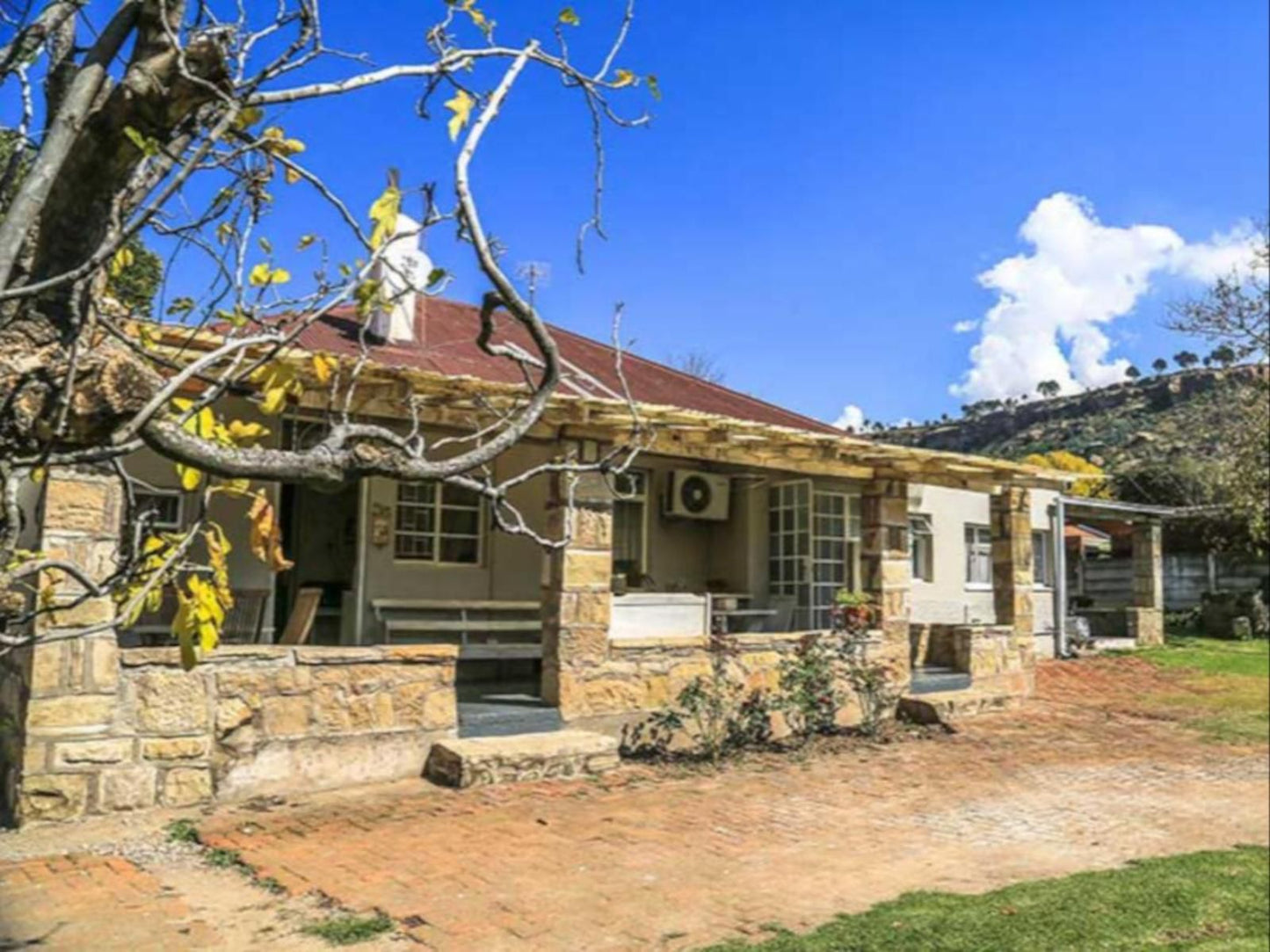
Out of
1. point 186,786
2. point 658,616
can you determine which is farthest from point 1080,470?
point 186,786

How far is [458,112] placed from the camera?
8.28 feet

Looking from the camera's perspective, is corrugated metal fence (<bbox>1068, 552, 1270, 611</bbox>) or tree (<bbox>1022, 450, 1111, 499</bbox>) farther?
tree (<bbox>1022, 450, 1111, 499</bbox>)

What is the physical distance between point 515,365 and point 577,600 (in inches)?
87.9

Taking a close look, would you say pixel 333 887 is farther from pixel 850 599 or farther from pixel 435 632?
pixel 850 599

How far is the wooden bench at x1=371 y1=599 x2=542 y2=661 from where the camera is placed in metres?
10.7

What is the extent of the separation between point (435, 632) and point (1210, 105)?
33.2 ft

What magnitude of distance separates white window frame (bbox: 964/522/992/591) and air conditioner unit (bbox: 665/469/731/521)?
23.1 ft

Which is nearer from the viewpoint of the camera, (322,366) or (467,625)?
(322,366)

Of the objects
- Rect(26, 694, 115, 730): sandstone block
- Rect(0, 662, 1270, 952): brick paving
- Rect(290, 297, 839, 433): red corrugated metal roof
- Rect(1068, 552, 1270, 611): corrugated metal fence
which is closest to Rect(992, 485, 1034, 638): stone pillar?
Rect(290, 297, 839, 433): red corrugated metal roof

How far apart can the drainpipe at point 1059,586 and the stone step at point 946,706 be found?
7881mm

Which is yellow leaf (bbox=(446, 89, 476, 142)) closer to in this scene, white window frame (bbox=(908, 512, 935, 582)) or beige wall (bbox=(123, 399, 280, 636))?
beige wall (bbox=(123, 399, 280, 636))

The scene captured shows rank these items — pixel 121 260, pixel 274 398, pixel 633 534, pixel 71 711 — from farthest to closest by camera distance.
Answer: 1. pixel 633 534
2. pixel 71 711
3. pixel 121 260
4. pixel 274 398

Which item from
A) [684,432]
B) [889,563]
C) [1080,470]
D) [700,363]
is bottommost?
[889,563]

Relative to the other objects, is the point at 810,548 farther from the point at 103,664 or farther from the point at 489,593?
the point at 103,664
